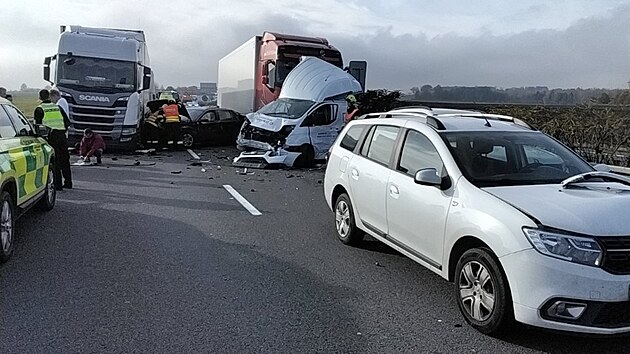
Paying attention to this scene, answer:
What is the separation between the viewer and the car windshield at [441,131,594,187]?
519 cm

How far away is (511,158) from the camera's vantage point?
5.52 metres

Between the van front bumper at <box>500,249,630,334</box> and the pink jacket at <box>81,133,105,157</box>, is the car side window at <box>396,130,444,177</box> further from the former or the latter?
the pink jacket at <box>81,133,105,157</box>

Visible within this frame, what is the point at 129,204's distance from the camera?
9859mm

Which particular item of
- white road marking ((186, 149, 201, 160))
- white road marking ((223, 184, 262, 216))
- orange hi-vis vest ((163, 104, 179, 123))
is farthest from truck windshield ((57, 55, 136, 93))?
white road marking ((223, 184, 262, 216))

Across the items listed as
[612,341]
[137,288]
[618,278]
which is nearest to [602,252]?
[618,278]

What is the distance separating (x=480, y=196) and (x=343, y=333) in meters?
1.53

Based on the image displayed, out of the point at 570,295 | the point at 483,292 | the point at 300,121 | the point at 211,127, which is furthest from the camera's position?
the point at 211,127

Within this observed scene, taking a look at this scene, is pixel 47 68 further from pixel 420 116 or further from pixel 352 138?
pixel 420 116

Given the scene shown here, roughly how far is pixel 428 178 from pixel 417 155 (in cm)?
68

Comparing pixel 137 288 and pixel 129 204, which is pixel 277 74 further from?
pixel 137 288

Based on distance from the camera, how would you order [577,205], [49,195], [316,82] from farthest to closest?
[316,82] → [49,195] → [577,205]

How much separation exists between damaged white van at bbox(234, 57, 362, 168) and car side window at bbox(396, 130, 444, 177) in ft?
31.7

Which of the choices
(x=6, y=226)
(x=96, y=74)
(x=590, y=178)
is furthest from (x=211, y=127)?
→ (x=590, y=178)

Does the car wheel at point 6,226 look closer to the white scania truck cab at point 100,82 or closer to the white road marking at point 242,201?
the white road marking at point 242,201
